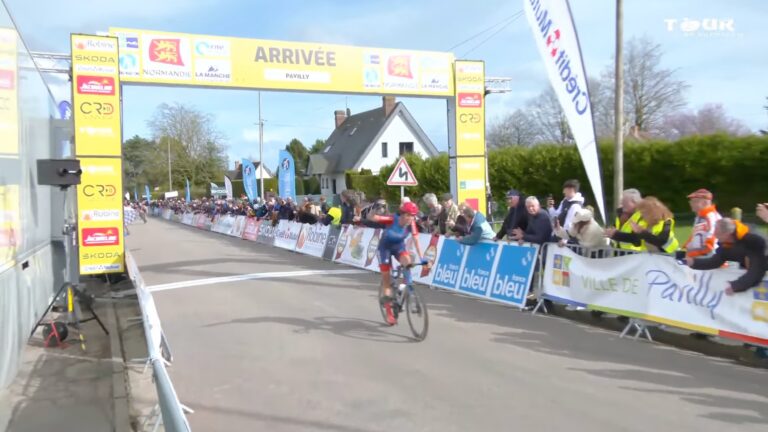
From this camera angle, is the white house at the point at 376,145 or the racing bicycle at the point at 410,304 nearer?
the racing bicycle at the point at 410,304

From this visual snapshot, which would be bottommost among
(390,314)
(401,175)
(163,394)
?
(390,314)

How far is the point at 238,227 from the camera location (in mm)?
26953

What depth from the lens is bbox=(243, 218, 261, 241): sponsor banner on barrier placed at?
2380cm

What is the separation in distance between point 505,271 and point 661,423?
197 inches

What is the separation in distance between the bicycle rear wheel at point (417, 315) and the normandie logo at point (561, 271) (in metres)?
2.41

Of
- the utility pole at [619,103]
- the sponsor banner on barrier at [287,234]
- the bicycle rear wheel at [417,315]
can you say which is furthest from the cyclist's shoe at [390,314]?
the sponsor banner on barrier at [287,234]

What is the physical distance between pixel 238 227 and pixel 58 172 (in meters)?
17.9

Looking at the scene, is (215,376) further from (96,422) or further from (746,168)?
(746,168)

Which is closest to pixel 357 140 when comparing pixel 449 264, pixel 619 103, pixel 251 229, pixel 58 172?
pixel 251 229

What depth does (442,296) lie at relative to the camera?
33.8 ft

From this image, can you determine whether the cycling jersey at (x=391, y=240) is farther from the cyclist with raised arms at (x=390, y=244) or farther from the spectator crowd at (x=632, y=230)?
the spectator crowd at (x=632, y=230)

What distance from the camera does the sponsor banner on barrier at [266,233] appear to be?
70.2 feet

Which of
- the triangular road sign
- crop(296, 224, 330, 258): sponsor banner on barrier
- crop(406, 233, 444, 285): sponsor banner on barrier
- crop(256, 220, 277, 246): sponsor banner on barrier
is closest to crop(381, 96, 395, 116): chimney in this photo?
crop(256, 220, 277, 246): sponsor banner on barrier

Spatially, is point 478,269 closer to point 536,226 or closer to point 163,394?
point 536,226
